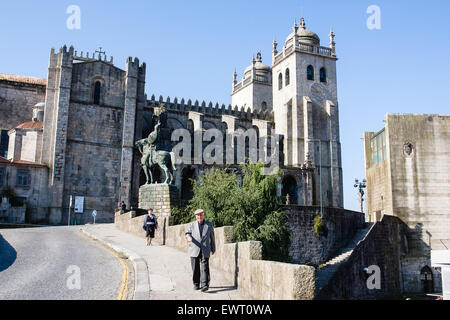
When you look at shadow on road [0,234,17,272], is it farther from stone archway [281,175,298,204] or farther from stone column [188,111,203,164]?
stone archway [281,175,298,204]

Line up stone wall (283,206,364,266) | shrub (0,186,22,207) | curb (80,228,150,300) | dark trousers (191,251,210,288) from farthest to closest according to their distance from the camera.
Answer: shrub (0,186,22,207), stone wall (283,206,364,266), dark trousers (191,251,210,288), curb (80,228,150,300)

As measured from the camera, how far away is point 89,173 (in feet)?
119

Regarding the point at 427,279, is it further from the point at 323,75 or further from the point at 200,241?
the point at 323,75

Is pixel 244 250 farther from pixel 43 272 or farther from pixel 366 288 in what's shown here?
pixel 366 288

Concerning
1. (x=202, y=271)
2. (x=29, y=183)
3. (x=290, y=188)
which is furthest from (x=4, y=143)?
(x=202, y=271)

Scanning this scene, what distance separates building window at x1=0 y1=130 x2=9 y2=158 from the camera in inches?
1479

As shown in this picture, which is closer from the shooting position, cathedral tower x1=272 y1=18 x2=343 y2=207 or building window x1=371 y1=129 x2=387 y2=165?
building window x1=371 y1=129 x2=387 y2=165

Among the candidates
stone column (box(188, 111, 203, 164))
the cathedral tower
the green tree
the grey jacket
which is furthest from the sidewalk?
the cathedral tower

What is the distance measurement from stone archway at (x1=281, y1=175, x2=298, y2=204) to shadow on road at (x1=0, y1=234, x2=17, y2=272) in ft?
100

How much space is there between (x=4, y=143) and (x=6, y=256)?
95.4ft

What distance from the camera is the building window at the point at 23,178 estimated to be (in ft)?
105

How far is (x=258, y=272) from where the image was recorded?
756cm
